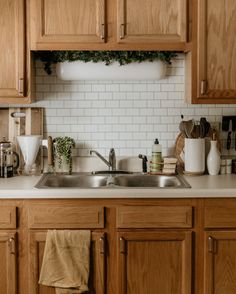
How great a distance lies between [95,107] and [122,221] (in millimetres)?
1011

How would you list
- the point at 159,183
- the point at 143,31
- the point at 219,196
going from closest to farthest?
the point at 219,196
the point at 143,31
the point at 159,183

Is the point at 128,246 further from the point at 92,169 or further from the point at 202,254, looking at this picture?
the point at 92,169

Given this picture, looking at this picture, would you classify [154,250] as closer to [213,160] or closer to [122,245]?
[122,245]

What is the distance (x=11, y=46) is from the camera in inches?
135

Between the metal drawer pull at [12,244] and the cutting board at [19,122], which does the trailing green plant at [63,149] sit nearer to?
the cutting board at [19,122]

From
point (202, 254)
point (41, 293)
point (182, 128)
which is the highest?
point (182, 128)

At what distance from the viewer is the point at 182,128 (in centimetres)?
374

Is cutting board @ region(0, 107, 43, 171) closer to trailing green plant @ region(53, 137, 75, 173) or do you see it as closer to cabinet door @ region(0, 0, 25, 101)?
trailing green plant @ region(53, 137, 75, 173)

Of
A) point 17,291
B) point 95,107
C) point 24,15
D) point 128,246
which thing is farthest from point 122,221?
point 24,15

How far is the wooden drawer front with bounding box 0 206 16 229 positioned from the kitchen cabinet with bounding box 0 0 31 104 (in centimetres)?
75

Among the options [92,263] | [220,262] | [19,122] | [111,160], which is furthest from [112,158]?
[220,262]

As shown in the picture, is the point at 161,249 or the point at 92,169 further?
the point at 92,169

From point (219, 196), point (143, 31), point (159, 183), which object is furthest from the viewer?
point (159, 183)

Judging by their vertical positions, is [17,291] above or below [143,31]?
below
